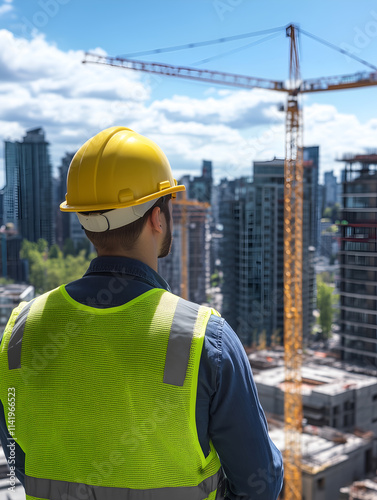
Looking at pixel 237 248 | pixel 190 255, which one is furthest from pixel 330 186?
pixel 190 255

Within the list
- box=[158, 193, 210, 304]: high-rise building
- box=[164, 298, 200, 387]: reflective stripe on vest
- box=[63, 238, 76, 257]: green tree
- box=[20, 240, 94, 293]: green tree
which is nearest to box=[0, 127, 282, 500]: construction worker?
box=[164, 298, 200, 387]: reflective stripe on vest

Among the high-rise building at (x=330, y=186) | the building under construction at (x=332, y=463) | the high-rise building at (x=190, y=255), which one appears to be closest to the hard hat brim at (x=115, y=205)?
the building under construction at (x=332, y=463)

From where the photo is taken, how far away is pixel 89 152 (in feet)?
1.94

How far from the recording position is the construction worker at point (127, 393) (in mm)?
489

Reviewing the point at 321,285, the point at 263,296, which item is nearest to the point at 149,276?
the point at 263,296

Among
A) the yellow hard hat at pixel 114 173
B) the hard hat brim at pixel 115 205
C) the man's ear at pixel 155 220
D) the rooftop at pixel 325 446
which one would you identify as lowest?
the rooftop at pixel 325 446

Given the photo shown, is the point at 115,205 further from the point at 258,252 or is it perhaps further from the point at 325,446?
the point at 258,252

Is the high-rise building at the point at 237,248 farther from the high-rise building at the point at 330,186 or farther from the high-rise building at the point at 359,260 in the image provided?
the high-rise building at the point at 330,186

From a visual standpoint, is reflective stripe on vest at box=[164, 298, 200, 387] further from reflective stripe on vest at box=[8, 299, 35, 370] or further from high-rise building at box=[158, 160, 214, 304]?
high-rise building at box=[158, 160, 214, 304]

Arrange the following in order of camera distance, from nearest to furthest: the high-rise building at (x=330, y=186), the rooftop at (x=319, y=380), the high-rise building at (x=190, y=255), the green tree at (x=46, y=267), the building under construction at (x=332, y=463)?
the building under construction at (x=332, y=463)
the rooftop at (x=319, y=380)
the green tree at (x=46, y=267)
the high-rise building at (x=190, y=255)
the high-rise building at (x=330, y=186)

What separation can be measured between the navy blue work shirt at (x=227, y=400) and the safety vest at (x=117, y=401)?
0.04ft

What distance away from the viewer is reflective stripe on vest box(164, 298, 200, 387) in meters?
0.48

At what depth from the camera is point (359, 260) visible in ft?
38.6

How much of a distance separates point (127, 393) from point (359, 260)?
39.2 feet
